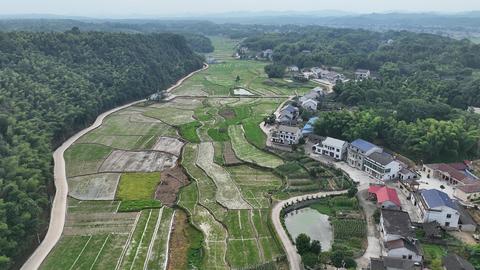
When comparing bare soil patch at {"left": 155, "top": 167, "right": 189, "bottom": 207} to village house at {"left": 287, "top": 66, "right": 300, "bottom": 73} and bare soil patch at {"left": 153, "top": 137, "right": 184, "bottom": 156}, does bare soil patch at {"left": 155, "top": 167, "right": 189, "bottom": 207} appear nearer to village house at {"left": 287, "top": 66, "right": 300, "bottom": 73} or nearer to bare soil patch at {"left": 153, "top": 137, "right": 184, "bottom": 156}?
bare soil patch at {"left": 153, "top": 137, "right": 184, "bottom": 156}

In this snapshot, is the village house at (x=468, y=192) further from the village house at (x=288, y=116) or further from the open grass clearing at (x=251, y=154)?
the village house at (x=288, y=116)

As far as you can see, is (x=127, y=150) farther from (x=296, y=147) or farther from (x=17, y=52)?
(x=17, y=52)

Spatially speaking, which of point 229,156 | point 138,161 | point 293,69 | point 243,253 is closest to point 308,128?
point 229,156

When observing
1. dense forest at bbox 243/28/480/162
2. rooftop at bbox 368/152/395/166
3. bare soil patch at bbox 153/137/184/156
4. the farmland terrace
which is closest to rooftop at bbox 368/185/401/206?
the farmland terrace

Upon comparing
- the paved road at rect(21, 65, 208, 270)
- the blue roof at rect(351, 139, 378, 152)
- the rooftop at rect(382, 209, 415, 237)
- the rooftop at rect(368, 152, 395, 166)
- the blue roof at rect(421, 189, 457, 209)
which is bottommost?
the paved road at rect(21, 65, 208, 270)

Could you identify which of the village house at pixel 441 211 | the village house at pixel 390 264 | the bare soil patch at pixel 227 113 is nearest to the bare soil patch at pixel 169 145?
the bare soil patch at pixel 227 113

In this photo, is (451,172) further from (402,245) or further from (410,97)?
(410,97)

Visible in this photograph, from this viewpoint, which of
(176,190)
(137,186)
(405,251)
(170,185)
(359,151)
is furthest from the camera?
(359,151)
